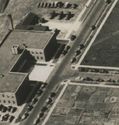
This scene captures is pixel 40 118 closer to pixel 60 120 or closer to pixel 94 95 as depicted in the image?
pixel 60 120

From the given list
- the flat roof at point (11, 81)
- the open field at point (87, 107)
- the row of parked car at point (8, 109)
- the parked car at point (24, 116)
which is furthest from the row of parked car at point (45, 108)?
the flat roof at point (11, 81)

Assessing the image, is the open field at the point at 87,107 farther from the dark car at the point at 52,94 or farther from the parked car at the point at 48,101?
the dark car at the point at 52,94

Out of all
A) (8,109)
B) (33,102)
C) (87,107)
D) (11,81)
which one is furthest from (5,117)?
(87,107)

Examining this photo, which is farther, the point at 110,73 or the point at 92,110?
the point at 110,73

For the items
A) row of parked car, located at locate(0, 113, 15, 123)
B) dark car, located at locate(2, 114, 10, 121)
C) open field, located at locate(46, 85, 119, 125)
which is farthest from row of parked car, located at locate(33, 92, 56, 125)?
dark car, located at locate(2, 114, 10, 121)

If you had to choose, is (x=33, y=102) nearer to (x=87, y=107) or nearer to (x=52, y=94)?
(x=52, y=94)

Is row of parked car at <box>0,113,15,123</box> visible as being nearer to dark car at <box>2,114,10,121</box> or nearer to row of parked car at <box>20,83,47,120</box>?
dark car at <box>2,114,10,121</box>

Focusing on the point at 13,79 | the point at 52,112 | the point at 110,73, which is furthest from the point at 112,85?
the point at 13,79
